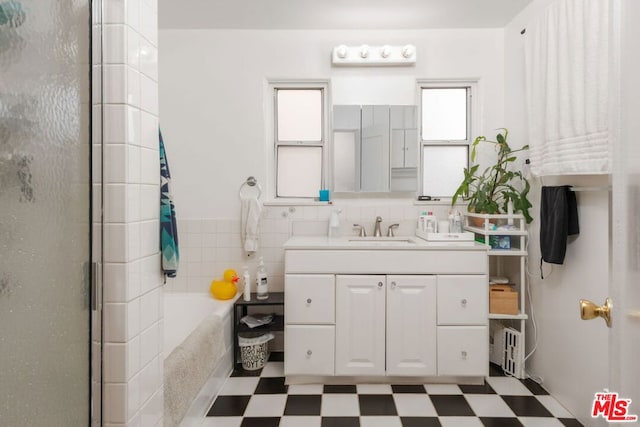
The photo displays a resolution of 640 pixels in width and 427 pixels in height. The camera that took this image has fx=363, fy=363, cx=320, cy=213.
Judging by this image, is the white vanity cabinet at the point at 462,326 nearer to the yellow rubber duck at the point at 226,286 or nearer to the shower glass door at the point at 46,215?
the yellow rubber duck at the point at 226,286

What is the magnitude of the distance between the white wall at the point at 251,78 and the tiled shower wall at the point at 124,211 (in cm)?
162

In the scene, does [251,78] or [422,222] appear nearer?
[422,222]

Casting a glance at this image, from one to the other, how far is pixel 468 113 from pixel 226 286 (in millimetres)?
2242

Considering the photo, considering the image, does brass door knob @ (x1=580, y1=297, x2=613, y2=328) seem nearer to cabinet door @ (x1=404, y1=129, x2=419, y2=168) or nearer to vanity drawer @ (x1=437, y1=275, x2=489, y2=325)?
vanity drawer @ (x1=437, y1=275, x2=489, y2=325)

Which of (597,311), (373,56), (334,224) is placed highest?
(373,56)

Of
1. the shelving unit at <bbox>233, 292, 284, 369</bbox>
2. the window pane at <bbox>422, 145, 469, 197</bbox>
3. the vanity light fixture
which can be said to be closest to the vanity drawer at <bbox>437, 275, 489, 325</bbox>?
the window pane at <bbox>422, 145, 469, 197</bbox>

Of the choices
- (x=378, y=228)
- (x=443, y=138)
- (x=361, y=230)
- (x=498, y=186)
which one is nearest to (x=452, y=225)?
(x=498, y=186)

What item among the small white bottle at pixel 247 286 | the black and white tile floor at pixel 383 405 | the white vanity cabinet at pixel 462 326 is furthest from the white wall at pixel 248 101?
the black and white tile floor at pixel 383 405

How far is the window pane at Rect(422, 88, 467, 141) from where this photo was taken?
2.82 m

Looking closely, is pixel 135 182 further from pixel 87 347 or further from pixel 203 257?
pixel 203 257

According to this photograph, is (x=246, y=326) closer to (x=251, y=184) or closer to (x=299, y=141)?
(x=251, y=184)

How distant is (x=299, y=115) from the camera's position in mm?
2840

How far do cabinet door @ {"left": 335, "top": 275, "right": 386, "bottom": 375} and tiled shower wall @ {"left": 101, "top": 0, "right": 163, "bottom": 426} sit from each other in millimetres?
1282

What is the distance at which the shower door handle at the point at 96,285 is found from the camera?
3.17 ft
